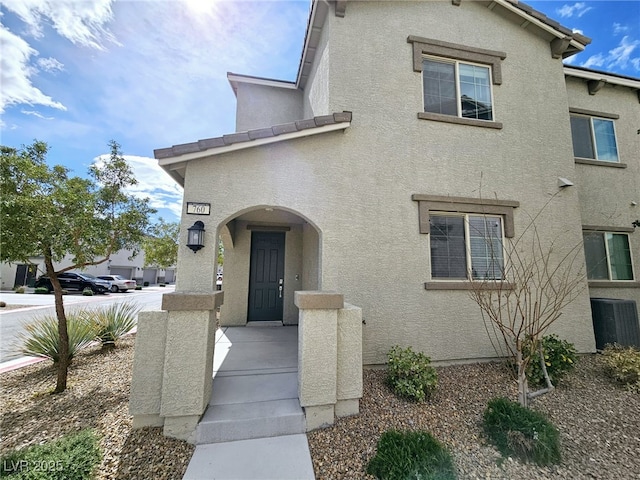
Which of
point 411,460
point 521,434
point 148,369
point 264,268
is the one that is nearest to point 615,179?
point 521,434

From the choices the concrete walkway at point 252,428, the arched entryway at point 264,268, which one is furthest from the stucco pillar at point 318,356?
the arched entryway at point 264,268

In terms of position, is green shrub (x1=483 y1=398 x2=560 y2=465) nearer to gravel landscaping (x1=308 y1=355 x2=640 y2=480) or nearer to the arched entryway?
gravel landscaping (x1=308 y1=355 x2=640 y2=480)

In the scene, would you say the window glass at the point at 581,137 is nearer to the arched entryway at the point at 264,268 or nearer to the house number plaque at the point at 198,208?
the arched entryway at the point at 264,268

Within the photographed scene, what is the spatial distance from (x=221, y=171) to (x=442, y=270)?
4.77 metres

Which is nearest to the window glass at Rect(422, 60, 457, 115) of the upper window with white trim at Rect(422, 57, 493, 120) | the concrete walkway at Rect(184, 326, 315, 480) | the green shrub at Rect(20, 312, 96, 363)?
the upper window with white trim at Rect(422, 57, 493, 120)

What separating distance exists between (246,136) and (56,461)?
4563 mm

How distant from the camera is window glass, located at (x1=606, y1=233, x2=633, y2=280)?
7.17 metres

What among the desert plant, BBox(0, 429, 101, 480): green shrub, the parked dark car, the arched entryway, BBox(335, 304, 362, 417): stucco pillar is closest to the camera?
BBox(0, 429, 101, 480): green shrub

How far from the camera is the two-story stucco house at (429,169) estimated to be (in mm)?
4887

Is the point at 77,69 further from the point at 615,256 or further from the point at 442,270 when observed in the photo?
the point at 615,256

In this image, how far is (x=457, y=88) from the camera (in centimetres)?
619

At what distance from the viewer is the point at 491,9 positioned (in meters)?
6.67

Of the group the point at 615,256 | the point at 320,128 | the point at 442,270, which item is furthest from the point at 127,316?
the point at 615,256

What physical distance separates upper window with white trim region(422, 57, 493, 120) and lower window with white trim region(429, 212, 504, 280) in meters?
2.53
